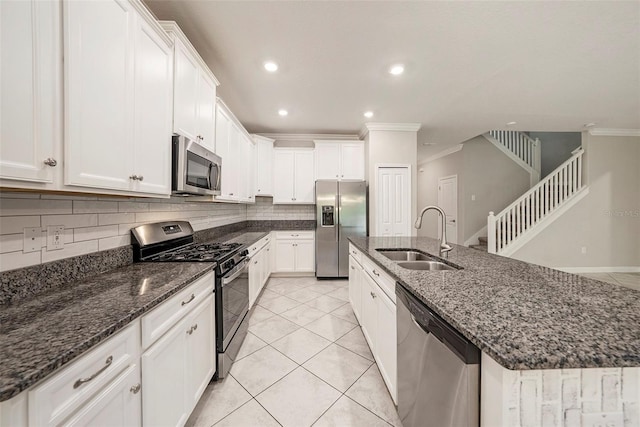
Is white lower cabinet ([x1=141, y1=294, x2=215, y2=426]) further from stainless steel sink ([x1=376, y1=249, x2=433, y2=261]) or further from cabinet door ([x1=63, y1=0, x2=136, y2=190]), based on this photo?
stainless steel sink ([x1=376, y1=249, x2=433, y2=261])

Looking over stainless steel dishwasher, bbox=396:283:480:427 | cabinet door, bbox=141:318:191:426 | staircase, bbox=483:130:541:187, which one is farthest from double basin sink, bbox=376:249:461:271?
staircase, bbox=483:130:541:187

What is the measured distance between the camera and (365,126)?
4059mm

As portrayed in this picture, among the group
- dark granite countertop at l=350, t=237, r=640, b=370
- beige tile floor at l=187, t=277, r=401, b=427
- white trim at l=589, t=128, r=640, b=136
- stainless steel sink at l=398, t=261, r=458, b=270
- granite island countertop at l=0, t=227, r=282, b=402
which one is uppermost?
white trim at l=589, t=128, r=640, b=136

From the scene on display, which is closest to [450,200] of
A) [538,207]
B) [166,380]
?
[538,207]

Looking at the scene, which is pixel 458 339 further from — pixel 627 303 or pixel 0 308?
pixel 0 308

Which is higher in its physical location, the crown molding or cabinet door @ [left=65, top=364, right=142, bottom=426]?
the crown molding

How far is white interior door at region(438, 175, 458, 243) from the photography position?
5832 millimetres

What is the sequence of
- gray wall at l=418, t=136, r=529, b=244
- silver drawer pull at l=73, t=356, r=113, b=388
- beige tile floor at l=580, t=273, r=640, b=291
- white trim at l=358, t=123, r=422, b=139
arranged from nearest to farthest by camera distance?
1. silver drawer pull at l=73, t=356, r=113, b=388
2. beige tile floor at l=580, t=273, r=640, b=291
3. white trim at l=358, t=123, r=422, b=139
4. gray wall at l=418, t=136, r=529, b=244

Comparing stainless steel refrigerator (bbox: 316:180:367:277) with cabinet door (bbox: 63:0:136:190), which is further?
stainless steel refrigerator (bbox: 316:180:367:277)

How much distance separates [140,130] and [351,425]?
2.14 m

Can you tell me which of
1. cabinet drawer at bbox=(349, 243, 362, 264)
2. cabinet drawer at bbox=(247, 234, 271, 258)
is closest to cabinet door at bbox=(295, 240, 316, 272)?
cabinet drawer at bbox=(247, 234, 271, 258)

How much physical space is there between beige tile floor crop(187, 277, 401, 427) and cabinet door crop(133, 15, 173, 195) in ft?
4.88

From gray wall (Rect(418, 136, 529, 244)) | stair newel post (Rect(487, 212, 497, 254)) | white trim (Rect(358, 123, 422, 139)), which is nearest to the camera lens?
white trim (Rect(358, 123, 422, 139))

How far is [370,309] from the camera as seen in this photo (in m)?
1.94
